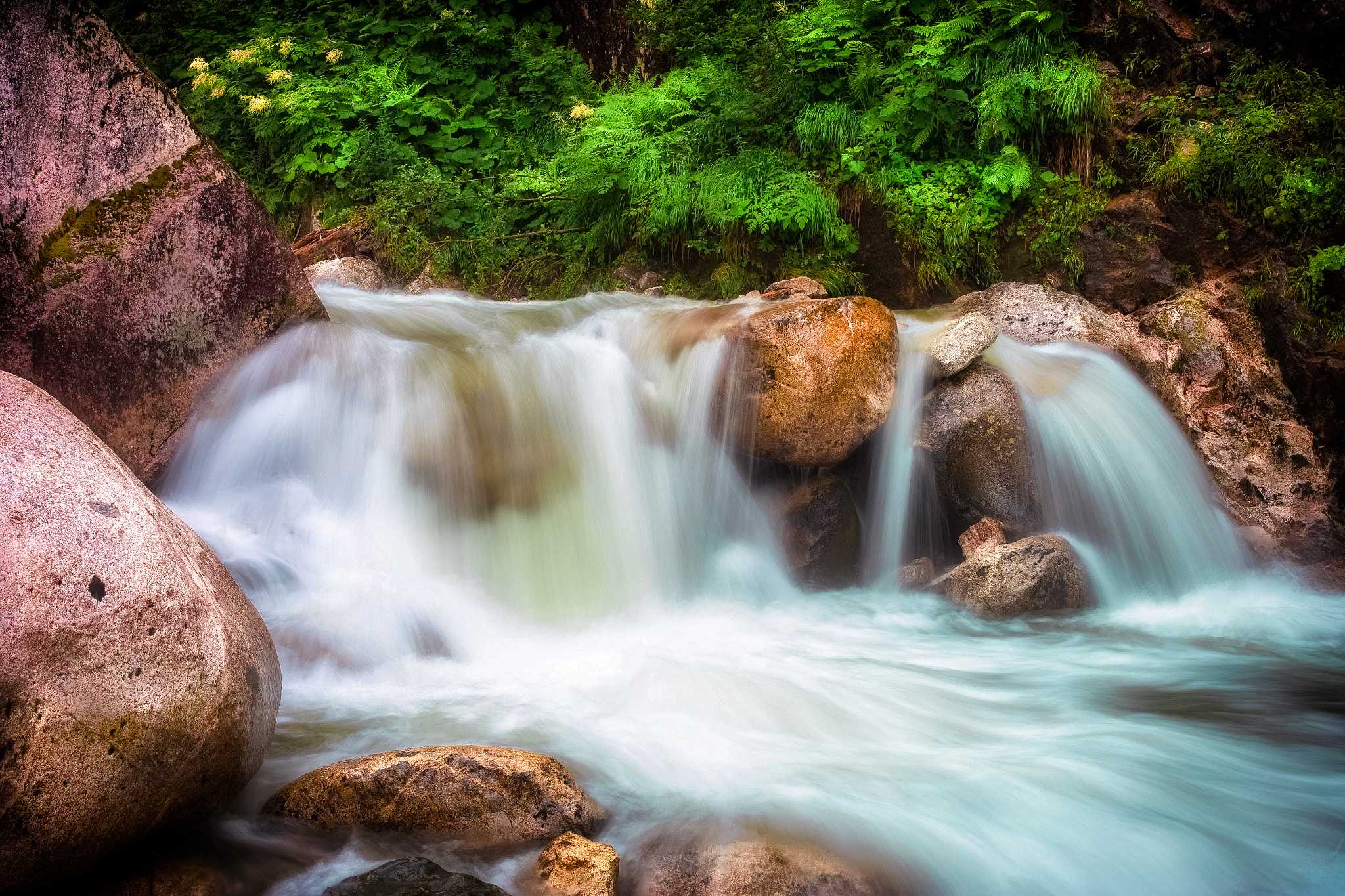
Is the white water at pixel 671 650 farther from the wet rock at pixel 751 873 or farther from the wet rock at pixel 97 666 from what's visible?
the wet rock at pixel 97 666

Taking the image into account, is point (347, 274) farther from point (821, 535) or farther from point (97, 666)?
point (97, 666)

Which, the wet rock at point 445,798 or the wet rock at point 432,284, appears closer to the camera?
the wet rock at point 445,798

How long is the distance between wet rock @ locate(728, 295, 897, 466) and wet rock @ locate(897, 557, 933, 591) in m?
0.80

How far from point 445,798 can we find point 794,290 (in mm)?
4431

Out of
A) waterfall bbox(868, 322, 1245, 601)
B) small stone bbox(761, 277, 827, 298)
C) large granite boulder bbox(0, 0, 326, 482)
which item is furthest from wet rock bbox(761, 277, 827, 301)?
large granite boulder bbox(0, 0, 326, 482)

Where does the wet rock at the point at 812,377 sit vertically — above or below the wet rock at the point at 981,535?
above

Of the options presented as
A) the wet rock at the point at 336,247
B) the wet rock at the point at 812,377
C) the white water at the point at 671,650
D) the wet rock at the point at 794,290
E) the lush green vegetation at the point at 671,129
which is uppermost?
the lush green vegetation at the point at 671,129

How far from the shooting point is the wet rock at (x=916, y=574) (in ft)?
17.0

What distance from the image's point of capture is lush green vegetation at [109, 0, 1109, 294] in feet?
22.6

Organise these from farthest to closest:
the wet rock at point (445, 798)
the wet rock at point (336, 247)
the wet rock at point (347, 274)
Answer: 1. the wet rock at point (336, 247)
2. the wet rock at point (347, 274)
3. the wet rock at point (445, 798)

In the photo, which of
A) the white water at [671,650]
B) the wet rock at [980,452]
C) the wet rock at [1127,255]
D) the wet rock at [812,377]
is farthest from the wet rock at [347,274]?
the wet rock at [1127,255]

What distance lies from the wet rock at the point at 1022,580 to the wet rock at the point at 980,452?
0.49 meters

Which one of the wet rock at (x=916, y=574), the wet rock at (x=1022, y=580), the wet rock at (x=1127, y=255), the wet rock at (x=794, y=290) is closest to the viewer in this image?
the wet rock at (x=1022, y=580)

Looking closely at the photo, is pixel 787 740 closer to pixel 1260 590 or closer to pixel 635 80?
pixel 1260 590
